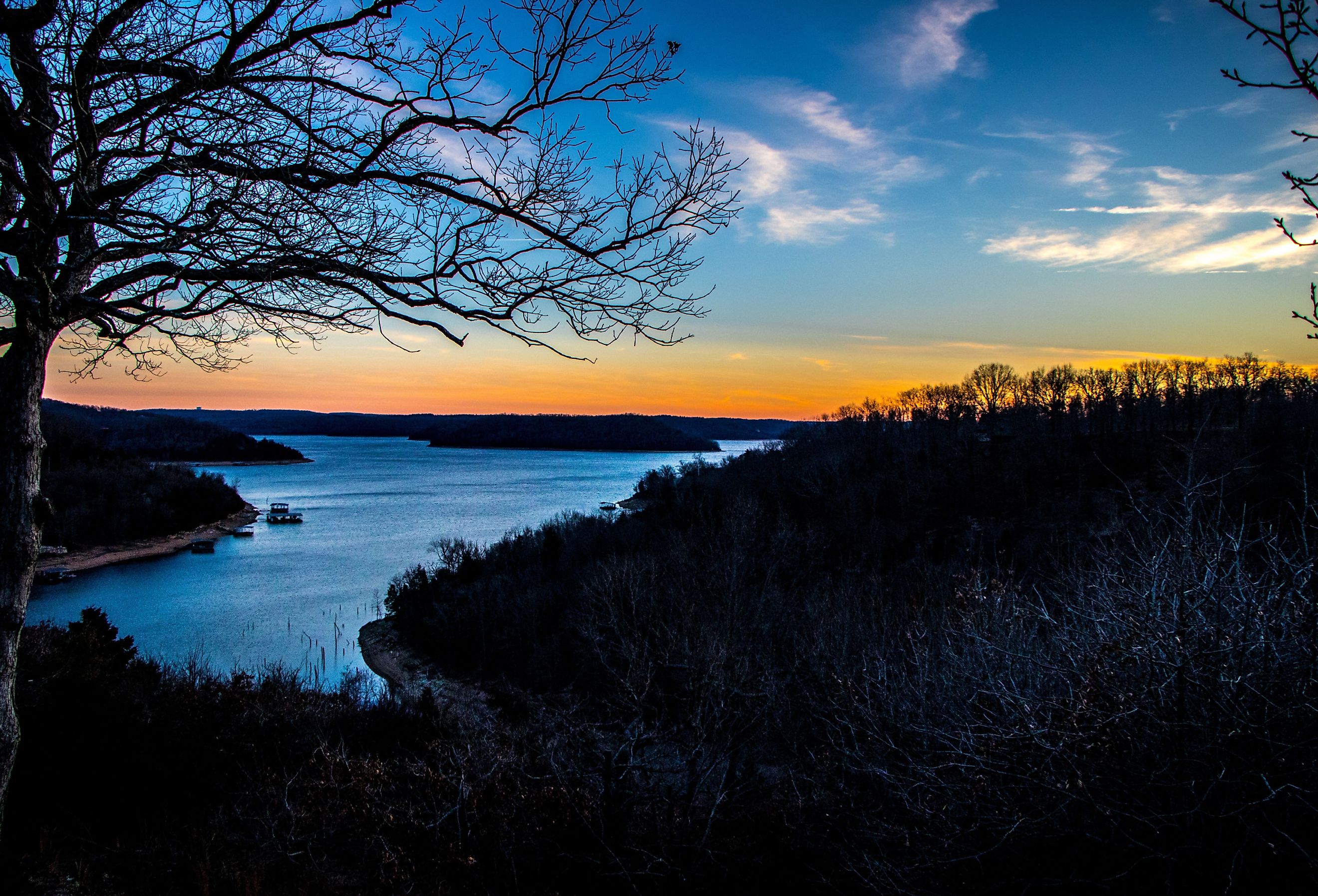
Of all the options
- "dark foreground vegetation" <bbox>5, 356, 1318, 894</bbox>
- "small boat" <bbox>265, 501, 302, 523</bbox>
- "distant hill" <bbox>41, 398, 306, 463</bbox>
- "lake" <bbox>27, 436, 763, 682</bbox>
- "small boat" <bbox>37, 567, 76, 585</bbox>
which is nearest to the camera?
"dark foreground vegetation" <bbox>5, 356, 1318, 894</bbox>

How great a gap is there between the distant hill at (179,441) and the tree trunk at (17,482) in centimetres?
13441

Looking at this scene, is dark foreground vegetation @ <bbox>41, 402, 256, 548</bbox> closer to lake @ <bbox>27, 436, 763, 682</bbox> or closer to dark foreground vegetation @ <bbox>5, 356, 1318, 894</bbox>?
lake @ <bbox>27, 436, 763, 682</bbox>

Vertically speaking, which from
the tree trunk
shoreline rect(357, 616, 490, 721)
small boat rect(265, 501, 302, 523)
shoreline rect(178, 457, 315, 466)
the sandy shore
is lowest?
shoreline rect(357, 616, 490, 721)

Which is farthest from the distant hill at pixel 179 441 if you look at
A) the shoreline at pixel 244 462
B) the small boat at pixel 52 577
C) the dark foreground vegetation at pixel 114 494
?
the small boat at pixel 52 577

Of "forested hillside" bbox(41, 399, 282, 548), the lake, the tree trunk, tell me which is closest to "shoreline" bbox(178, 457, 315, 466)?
"forested hillside" bbox(41, 399, 282, 548)

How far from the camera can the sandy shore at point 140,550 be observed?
5106 cm

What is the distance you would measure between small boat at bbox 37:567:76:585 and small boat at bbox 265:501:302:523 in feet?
67.6

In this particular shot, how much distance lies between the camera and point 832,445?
214 ft

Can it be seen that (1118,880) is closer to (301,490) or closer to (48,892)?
(48,892)

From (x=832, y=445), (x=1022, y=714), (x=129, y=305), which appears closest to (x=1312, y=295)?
(x=1022, y=714)

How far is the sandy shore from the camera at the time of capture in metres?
51.1

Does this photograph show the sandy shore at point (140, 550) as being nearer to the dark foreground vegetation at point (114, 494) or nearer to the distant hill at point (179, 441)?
the dark foreground vegetation at point (114, 494)

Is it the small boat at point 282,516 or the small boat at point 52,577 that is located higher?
the small boat at point 282,516

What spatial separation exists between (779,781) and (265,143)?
31.2 ft
